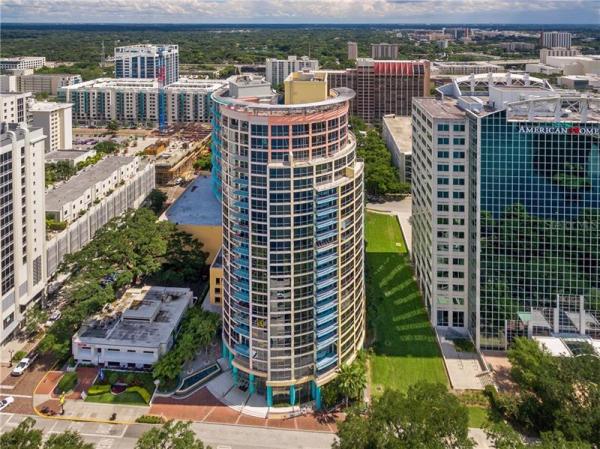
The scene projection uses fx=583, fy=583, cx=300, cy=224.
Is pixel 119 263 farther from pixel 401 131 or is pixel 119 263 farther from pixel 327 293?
pixel 401 131

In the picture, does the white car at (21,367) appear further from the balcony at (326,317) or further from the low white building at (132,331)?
the balcony at (326,317)

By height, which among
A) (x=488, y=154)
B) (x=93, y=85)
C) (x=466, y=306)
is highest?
(x=93, y=85)

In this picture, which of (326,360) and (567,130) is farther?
(567,130)

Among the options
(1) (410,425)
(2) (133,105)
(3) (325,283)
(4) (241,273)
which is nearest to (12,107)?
(4) (241,273)

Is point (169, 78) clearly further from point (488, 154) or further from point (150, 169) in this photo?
point (488, 154)

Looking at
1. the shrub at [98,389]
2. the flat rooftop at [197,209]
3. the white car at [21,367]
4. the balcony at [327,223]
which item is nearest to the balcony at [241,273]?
the balcony at [327,223]

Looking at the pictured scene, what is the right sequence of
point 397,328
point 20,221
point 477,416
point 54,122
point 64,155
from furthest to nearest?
point 54,122, point 64,155, point 397,328, point 20,221, point 477,416

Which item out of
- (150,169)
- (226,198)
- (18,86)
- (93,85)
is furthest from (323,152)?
(18,86)
